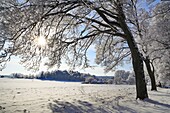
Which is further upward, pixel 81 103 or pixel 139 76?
pixel 139 76

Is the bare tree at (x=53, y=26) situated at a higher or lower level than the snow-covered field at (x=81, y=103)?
higher

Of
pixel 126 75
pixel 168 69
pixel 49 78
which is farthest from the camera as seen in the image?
pixel 49 78

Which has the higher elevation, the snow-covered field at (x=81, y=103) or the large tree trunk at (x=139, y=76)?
the large tree trunk at (x=139, y=76)

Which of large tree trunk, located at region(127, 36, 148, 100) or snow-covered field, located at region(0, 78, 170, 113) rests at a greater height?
large tree trunk, located at region(127, 36, 148, 100)

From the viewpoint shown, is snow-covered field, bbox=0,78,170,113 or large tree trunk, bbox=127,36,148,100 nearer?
snow-covered field, bbox=0,78,170,113

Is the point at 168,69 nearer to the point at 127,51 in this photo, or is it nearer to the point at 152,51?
the point at 127,51

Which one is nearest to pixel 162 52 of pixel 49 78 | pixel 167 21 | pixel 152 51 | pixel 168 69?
pixel 152 51

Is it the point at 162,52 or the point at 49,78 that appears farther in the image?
the point at 49,78

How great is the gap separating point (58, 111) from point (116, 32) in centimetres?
698

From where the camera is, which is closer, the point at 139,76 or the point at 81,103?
the point at 81,103

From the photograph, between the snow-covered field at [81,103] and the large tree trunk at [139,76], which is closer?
the snow-covered field at [81,103]

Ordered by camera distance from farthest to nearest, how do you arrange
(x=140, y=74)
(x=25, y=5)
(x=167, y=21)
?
(x=167, y=21), (x=140, y=74), (x=25, y=5)

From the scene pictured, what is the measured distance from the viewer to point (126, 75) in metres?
72.6

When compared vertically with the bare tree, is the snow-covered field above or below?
below
